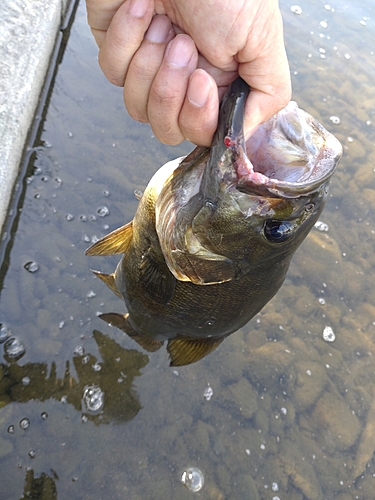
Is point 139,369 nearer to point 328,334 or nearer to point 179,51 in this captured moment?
point 328,334

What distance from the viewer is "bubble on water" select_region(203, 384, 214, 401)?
3.19 metres

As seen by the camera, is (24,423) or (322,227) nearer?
(24,423)

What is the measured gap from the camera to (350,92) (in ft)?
18.0

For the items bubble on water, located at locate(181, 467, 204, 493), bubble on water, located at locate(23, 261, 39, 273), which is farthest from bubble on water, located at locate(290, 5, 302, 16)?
bubble on water, located at locate(181, 467, 204, 493)

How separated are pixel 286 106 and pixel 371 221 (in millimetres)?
3224

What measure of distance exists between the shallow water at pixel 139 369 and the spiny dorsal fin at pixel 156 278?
3.88ft

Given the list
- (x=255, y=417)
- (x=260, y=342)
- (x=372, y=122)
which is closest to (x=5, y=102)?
(x=260, y=342)

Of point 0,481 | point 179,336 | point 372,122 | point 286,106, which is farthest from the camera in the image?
point 372,122

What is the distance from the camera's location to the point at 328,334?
12.0ft

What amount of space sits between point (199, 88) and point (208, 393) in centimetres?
240

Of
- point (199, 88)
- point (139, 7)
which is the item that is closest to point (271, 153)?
point (199, 88)

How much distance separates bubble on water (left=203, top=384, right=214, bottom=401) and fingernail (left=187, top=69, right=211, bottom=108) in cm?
235

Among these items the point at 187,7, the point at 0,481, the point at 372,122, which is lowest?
the point at 0,481

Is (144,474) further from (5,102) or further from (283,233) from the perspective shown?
(5,102)
